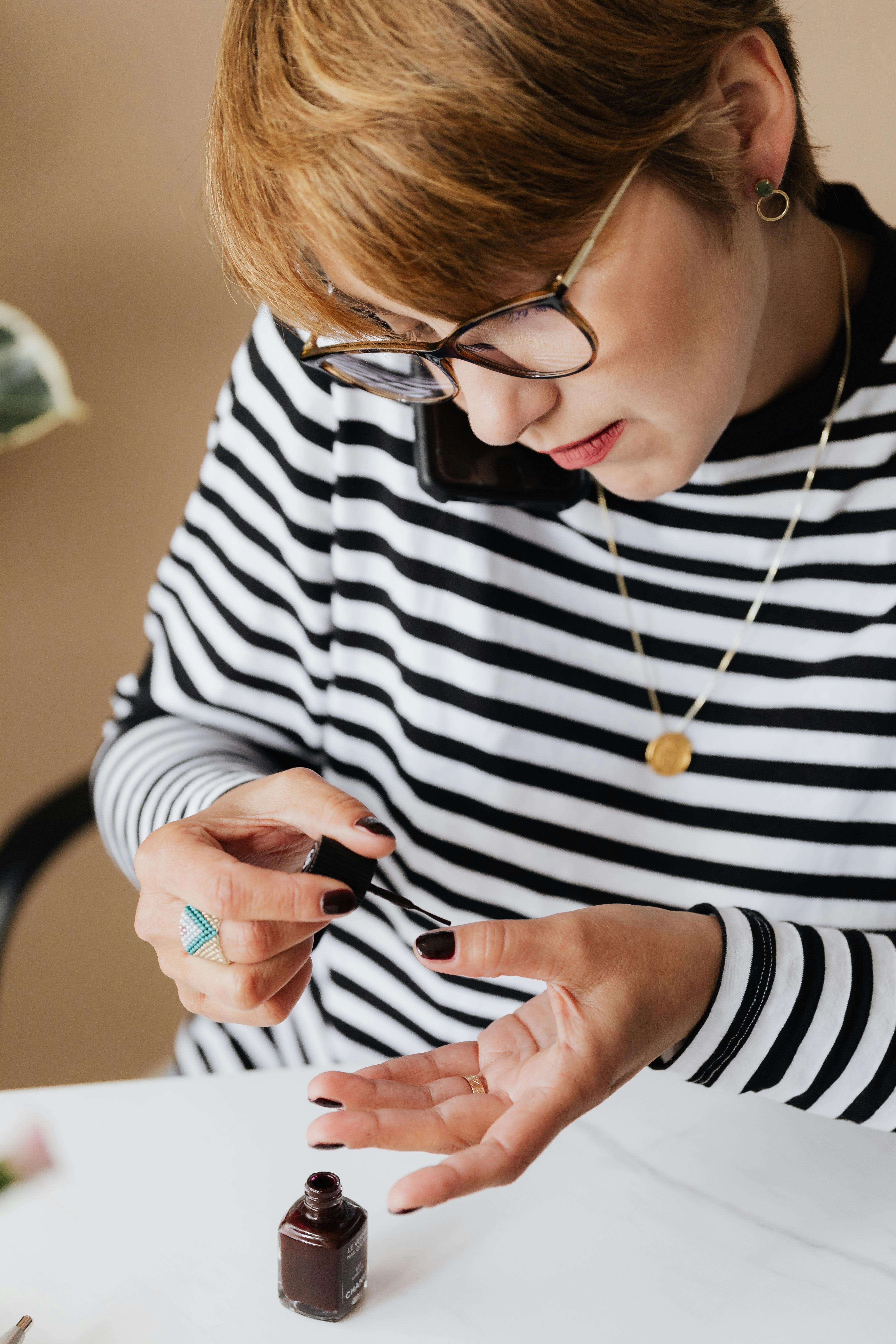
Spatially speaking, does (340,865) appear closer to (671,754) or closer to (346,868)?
(346,868)

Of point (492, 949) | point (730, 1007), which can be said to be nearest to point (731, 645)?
point (730, 1007)

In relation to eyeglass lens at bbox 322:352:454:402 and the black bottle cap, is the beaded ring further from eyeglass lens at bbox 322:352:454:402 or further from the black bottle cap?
eyeglass lens at bbox 322:352:454:402

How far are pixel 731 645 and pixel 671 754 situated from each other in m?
0.11

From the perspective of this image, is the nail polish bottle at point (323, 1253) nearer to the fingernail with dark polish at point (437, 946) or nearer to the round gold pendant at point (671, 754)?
the fingernail with dark polish at point (437, 946)

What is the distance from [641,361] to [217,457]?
51 centimetres

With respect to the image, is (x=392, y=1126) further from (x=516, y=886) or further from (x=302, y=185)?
(x=302, y=185)

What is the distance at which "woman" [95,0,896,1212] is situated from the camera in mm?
616

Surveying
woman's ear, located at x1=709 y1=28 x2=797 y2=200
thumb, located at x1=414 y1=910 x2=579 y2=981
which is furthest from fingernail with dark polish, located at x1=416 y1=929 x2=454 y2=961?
woman's ear, located at x1=709 y1=28 x2=797 y2=200

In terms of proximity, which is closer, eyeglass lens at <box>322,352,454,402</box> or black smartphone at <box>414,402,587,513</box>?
eyeglass lens at <box>322,352,454,402</box>

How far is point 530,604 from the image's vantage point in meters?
1.01

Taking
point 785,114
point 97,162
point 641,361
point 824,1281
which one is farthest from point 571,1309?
point 97,162

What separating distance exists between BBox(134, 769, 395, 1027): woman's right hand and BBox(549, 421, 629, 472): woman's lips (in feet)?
0.99

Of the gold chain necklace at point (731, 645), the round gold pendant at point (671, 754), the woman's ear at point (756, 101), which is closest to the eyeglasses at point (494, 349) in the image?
the woman's ear at point (756, 101)

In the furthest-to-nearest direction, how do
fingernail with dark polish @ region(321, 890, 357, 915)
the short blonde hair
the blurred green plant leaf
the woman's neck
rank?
the blurred green plant leaf
the woman's neck
fingernail with dark polish @ region(321, 890, 357, 915)
the short blonde hair
